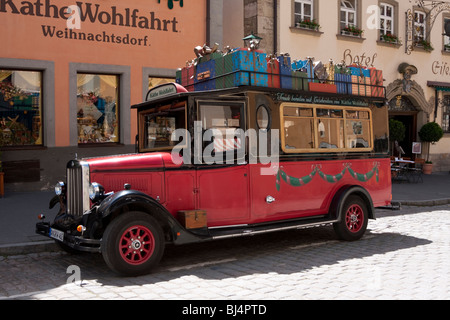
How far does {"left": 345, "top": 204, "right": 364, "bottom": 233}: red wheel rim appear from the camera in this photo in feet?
24.2

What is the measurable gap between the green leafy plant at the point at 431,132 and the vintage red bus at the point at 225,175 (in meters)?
12.7

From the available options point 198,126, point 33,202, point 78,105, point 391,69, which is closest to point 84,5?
point 78,105

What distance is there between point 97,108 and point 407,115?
535 inches

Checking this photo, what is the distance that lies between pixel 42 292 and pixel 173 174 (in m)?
2.04

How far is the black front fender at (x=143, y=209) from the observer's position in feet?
17.1

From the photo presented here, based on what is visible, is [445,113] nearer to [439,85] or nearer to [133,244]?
[439,85]

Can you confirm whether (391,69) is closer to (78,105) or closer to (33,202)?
(78,105)

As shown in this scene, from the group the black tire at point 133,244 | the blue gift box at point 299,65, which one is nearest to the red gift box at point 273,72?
the blue gift box at point 299,65

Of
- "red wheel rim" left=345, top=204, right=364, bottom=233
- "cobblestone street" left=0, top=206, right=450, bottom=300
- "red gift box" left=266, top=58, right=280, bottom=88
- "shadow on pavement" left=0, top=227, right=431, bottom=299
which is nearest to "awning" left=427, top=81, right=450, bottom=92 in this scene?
"cobblestone street" left=0, top=206, right=450, bottom=300

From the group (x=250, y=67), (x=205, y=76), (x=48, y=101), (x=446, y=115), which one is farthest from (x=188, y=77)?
(x=446, y=115)

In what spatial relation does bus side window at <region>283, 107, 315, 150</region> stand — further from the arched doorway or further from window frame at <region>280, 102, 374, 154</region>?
the arched doorway

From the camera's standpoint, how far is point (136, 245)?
5.30 metres

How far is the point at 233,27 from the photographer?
15898mm

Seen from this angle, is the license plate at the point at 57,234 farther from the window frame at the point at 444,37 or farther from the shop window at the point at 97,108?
the window frame at the point at 444,37
